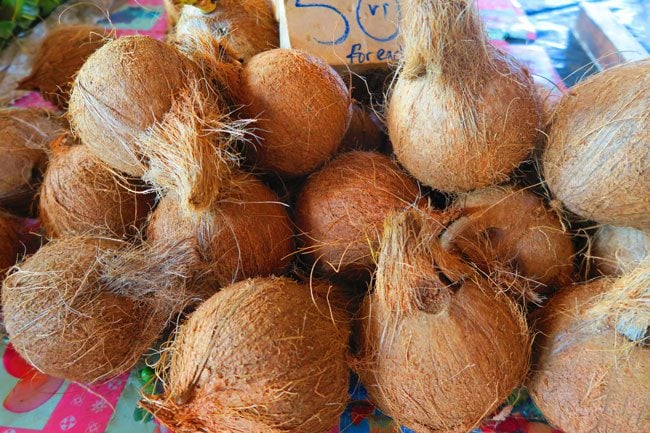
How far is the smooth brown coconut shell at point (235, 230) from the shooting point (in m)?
0.80

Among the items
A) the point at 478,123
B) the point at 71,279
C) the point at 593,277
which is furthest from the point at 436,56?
the point at 71,279

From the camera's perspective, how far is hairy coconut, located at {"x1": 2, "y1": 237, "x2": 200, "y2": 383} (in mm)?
761

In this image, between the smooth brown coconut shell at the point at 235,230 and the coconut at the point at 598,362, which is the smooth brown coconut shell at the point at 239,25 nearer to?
the smooth brown coconut shell at the point at 235,230

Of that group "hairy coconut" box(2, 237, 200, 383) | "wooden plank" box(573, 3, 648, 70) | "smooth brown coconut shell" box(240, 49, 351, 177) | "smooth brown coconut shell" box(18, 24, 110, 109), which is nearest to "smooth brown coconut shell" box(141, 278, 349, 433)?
"hairy coconut" box(2, 237, 200, 383)

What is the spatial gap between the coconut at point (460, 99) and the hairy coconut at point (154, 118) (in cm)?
32

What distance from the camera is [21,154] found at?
115cm

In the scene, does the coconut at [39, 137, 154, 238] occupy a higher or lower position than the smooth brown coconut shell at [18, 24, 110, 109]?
lower

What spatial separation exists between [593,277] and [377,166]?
450mm

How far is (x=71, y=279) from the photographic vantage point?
0.78 meters

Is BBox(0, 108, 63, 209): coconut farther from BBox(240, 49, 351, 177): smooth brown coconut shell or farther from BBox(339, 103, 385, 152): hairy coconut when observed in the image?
BBox(339, 103, 385, 152): hairy coconut

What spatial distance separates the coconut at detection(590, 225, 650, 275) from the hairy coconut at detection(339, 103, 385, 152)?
0.50 m

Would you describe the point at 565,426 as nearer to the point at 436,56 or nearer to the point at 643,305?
the point at 643,305

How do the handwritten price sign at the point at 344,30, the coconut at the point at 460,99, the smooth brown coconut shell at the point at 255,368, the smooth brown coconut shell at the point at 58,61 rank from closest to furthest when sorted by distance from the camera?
the smooth brown coconut shell at the point at 255,368 → the coconut at the point at 460,99 → the handwritten price sign at the point at 344,30 → the smooth brown coconut shell at the point at 58,61

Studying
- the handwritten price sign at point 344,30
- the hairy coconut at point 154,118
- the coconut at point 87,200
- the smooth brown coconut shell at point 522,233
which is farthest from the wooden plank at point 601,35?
the coconut at point 87,200
